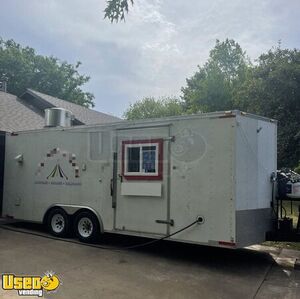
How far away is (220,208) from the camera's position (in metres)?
6.93

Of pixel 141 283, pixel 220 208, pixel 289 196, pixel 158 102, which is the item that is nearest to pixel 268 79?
pixel 289 196

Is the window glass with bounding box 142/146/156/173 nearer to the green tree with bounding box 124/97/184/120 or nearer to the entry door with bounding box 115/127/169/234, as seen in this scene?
the entry door with bounding box 115/127/169/234

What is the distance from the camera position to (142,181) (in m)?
8.02

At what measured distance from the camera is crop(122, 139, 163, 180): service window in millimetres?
7824

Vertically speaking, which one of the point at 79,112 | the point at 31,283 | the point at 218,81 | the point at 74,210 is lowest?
the point at 31,283

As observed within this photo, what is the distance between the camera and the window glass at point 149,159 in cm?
789

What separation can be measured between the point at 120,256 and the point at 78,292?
230cm

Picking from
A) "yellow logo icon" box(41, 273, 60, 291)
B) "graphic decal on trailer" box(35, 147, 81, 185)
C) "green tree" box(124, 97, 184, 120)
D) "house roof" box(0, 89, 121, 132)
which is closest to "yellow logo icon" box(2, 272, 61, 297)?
"yellow logo icon" box(41, 273, 60, 291)

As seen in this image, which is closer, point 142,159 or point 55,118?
point 142,159

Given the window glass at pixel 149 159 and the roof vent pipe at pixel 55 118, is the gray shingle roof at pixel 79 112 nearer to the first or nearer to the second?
the roof vent pipe at pixel 55 118

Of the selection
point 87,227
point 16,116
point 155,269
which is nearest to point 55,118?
point 87,227

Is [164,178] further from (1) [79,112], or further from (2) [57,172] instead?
(1) [79,112]

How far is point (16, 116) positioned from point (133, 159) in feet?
27.4

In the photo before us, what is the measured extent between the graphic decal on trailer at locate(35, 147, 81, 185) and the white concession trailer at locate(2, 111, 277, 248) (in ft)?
0.08
